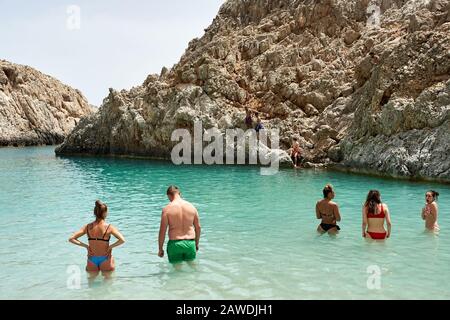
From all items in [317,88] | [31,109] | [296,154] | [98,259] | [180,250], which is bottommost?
[98,259]

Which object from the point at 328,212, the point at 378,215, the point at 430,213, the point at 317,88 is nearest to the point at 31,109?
the point at 317,88

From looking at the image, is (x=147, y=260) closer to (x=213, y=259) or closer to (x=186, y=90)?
(x=213, y=259)

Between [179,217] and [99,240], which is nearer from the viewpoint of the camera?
[99,240]

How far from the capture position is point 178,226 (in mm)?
9398

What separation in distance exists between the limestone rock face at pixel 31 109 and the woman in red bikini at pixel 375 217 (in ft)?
322

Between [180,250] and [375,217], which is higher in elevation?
[375,217]

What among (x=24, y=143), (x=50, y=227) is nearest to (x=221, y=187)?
(x=50, y=227)

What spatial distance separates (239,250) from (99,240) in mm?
4067

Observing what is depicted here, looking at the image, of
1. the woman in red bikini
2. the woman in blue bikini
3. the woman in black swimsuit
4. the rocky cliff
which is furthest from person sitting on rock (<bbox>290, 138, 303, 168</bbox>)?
the woman in blue bikini

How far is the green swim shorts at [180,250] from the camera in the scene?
31.5 ft

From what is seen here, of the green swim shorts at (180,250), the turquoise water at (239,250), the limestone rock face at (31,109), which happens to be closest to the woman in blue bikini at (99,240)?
the turquoise water at (239,250)

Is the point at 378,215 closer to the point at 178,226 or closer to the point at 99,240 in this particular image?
the point at 178,226

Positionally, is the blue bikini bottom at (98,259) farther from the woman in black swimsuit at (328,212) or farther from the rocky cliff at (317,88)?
the rocky cliff at (317,88)

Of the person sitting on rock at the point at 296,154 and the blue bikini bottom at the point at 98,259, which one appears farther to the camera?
the person sitting on rock at the point at 296,154
